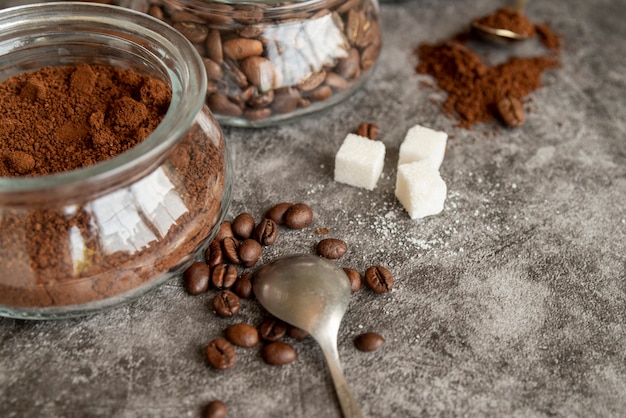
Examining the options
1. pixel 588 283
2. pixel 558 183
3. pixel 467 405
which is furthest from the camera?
pixel 558 183

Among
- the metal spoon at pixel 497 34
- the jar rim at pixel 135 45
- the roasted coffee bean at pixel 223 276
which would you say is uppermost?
the jar rim at pixel 135 45

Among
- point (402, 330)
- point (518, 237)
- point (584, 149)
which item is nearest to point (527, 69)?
point (584, 149)

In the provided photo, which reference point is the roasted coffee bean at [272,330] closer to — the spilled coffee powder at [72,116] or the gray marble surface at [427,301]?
the gray marble surface at [427,301]

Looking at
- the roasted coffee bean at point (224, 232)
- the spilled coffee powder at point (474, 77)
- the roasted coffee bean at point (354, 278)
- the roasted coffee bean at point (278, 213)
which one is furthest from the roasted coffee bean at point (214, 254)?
the spilled coffee powder at point (474, 77)

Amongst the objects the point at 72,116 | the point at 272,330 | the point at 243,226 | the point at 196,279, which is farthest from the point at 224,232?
the point at 72,116

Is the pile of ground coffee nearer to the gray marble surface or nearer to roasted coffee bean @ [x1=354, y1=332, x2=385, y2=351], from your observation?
the gray marble surface

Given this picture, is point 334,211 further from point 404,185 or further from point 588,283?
point 588,283

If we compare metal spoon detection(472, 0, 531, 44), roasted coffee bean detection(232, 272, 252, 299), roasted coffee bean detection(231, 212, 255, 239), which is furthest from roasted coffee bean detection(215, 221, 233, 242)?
metal spoon detection(472, 0, 531, 44)
